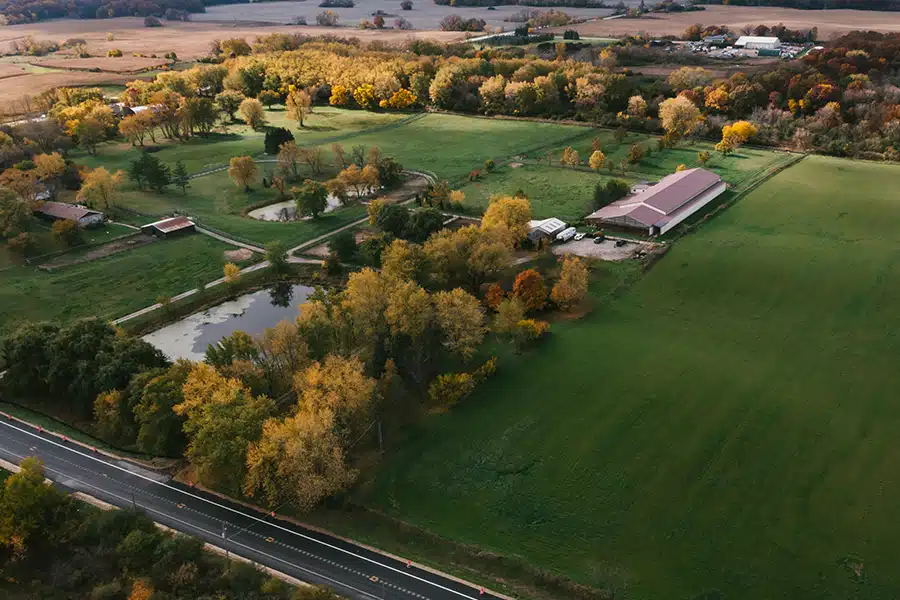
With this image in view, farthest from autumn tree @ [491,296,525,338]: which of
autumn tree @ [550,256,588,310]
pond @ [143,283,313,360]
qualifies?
pond @ [143,283,313,360]

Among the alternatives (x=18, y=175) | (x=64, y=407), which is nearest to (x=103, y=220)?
(x=18, y=175)

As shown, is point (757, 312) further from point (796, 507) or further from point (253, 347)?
point (253, 347)

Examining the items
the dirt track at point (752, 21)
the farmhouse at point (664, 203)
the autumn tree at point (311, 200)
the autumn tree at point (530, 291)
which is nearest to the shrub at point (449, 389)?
the autumn tree at point (530, 291)

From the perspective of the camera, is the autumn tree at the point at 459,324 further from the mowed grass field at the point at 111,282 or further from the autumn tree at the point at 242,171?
the autumn tree at the point at 242,171

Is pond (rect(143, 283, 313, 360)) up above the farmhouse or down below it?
below

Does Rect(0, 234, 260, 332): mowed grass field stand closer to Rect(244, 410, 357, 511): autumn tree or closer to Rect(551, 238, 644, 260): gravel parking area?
Rect(244, 410, 357, 511): autumn tree

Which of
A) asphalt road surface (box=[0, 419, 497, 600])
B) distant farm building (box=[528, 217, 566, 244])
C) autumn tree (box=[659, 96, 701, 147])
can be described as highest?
autumn tree (box=[659, 96, 701, 147])
